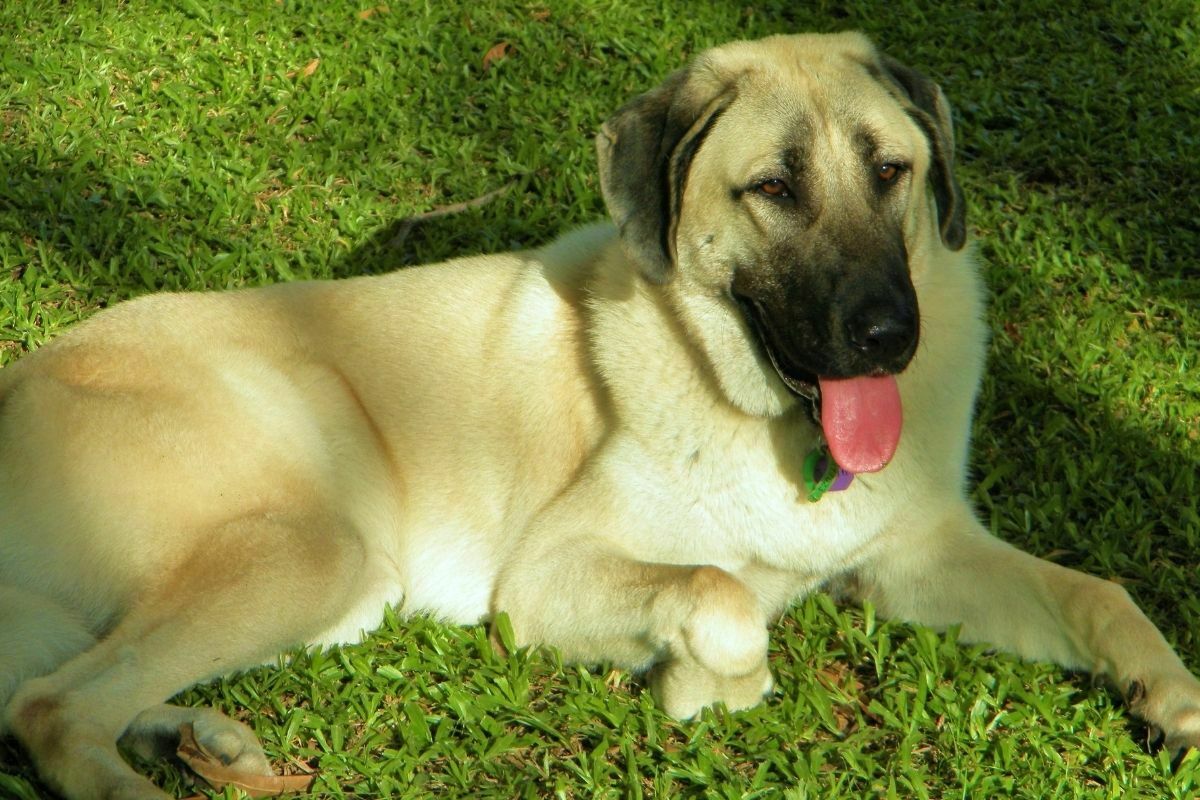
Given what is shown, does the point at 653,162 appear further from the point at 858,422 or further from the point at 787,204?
the point at 858,422

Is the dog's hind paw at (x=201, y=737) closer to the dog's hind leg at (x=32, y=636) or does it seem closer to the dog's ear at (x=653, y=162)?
the dog's hind leg at (x=32, y=636)

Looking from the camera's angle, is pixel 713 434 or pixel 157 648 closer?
pixel 157 648

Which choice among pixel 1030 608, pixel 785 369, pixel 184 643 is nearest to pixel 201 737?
pixel 184 643

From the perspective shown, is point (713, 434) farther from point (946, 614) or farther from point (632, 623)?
point (946, 614)

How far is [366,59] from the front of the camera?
6.76m

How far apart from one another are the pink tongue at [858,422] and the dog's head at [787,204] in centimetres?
1

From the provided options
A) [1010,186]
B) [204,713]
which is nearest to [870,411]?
[204,713]

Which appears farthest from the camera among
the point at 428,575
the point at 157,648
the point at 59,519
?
the point at 428,575

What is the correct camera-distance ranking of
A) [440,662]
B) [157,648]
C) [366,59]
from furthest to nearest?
[366,59]
[440,662]
[157,648]

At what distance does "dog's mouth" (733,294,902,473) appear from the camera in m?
3.46

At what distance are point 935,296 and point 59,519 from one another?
2513 millimetres

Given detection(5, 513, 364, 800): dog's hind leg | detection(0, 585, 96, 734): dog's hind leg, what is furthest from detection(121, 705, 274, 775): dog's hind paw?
detection(0, 585, 96, 734): dog's hind leg

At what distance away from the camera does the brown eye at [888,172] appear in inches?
139

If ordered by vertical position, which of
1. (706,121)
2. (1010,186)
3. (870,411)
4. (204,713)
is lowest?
(1010,186)
